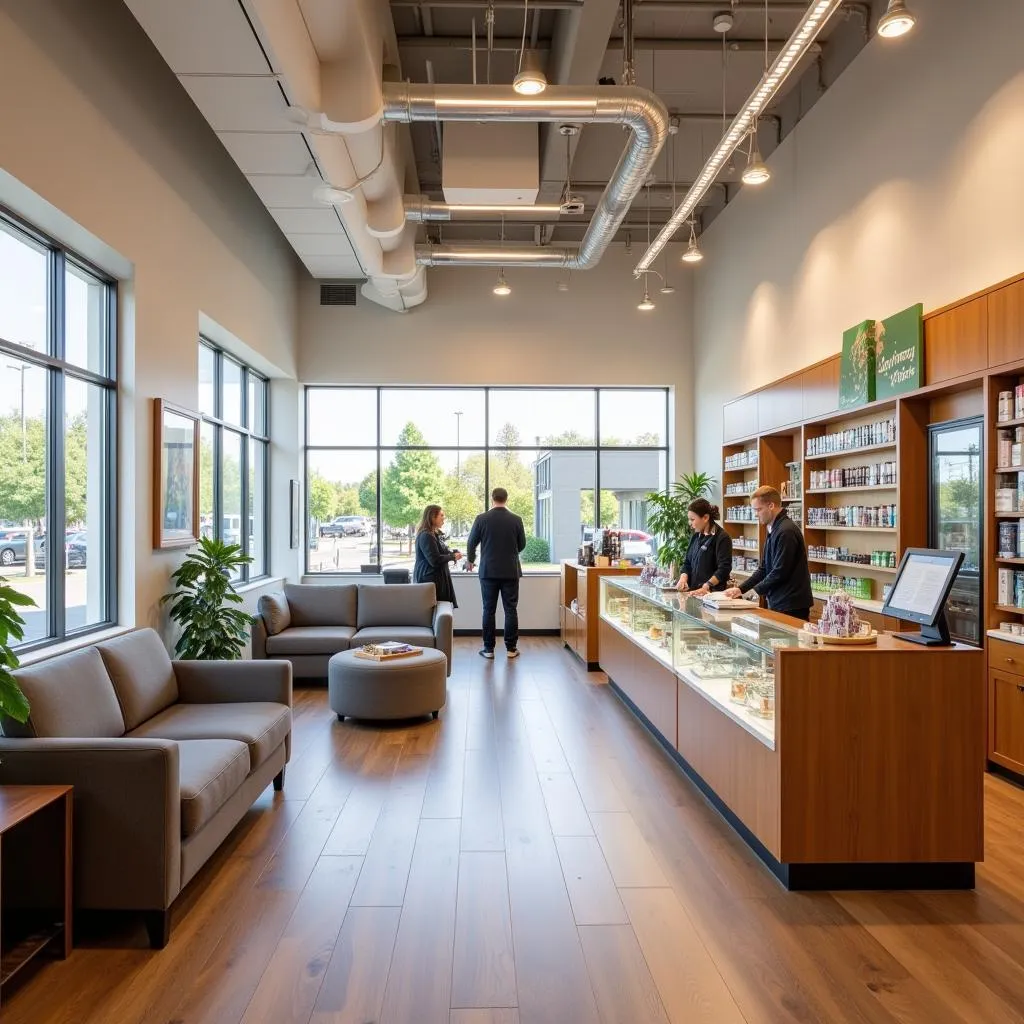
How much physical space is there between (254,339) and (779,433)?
5263 millimetres

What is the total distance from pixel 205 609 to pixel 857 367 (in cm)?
509

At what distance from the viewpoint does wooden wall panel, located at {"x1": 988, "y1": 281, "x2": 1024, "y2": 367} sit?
4137 mm

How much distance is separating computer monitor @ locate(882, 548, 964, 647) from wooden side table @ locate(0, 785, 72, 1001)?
3272 millimetres

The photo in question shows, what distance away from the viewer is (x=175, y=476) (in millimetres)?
5758

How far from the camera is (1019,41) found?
13.9ft

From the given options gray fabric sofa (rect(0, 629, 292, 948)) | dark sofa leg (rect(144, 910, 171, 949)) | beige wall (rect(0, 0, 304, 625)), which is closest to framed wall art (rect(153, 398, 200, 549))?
beige wall (rect(0, 0, 304, 625))

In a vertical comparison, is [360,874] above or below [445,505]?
below

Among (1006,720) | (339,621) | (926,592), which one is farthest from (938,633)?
(339,621)

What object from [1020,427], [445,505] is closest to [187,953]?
[1020,427]

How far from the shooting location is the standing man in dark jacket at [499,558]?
822 centimetres

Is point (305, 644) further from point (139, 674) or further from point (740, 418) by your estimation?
point (740, 418)

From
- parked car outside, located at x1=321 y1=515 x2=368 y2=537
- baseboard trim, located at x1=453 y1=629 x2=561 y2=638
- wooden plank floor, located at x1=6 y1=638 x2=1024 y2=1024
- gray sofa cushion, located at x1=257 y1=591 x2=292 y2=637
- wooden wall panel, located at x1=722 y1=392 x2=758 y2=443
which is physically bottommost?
baseboard trim, located at x1=453 y1=629 x2=561 y2=638

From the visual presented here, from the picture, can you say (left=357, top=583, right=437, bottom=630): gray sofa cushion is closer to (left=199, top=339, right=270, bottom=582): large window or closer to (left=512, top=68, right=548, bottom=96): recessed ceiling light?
(left=199, top=339, right=270, bottom=582): large window

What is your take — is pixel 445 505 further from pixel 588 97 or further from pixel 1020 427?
pixel 1020 427
